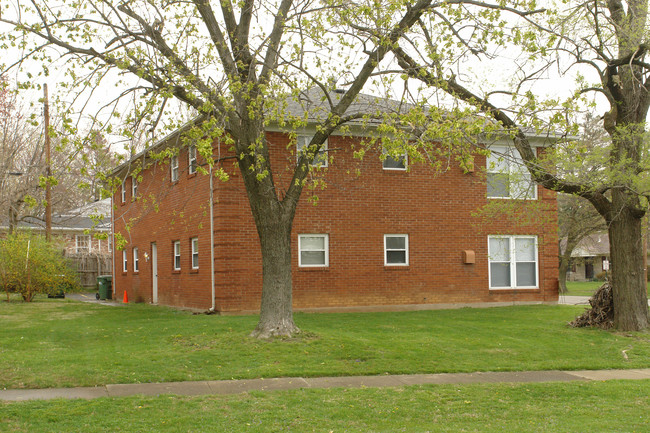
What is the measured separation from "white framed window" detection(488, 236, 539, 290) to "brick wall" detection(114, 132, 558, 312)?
0.81ft

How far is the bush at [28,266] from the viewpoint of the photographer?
973 inches

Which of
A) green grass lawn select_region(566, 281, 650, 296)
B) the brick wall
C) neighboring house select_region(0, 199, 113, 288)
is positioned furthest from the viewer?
neighboring house select_region(0, 199, 113, 288)

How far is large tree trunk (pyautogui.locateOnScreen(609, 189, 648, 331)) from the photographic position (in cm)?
1530

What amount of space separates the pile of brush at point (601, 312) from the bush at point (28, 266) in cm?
1883

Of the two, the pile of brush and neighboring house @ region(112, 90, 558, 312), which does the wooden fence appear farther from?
the pile of brush

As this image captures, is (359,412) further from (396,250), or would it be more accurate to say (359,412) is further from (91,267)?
(91,267)

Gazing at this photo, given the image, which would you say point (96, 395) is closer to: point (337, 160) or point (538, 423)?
point (538, 423)

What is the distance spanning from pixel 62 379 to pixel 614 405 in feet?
24.7

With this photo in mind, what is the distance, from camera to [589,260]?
56.4 metres

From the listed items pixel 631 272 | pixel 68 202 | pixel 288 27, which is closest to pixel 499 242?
pixel 631 272

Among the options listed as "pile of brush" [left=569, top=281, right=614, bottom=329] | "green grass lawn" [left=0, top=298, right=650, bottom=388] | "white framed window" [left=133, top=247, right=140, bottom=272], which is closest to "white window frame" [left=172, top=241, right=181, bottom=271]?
"green grass lawn" [left=0, top=298, right=650, bottom=388]

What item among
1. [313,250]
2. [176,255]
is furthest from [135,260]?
[313,250]

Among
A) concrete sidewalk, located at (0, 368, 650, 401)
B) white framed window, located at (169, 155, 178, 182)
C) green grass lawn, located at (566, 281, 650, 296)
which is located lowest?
green grass lawn, located at (566, 281, 650, 296)

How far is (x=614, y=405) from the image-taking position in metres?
8.64
